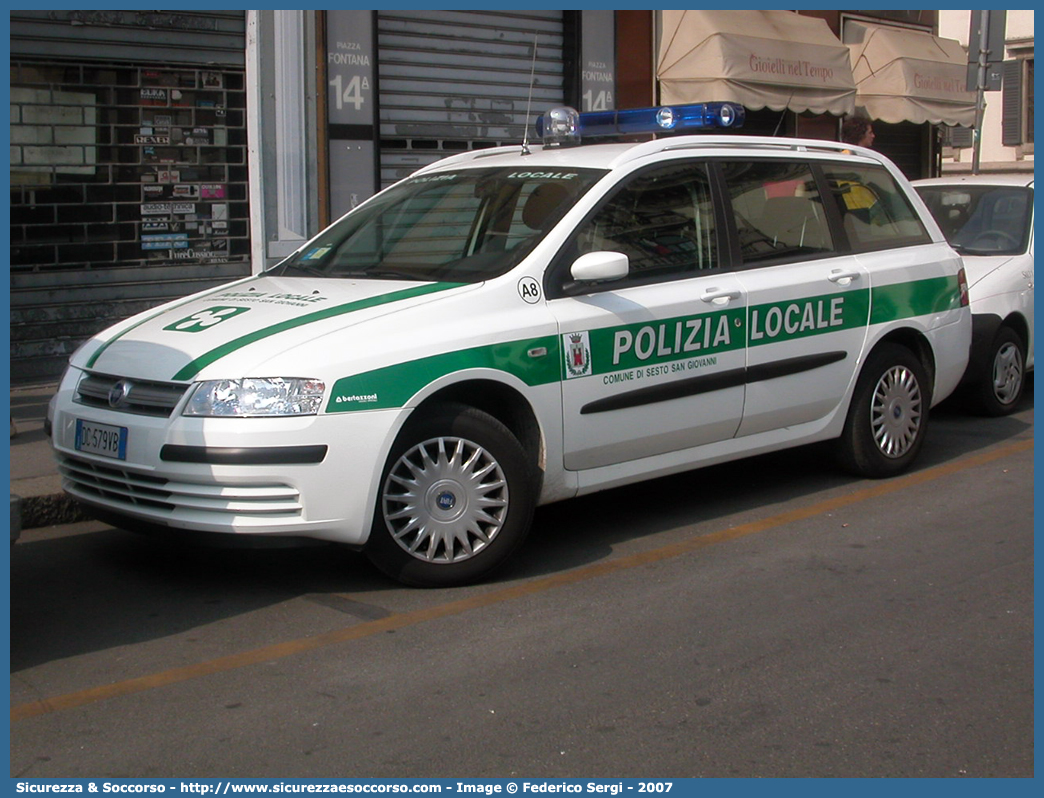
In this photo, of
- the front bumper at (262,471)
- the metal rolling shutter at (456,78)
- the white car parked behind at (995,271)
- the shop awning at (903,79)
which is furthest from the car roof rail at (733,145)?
the shop awning at (903,79)

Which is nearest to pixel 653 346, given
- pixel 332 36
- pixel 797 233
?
pixel 797 233

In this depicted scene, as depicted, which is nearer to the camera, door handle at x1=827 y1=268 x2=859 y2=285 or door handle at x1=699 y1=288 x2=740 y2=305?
door handle at x1=699 y1=288 x2=740 y2=305

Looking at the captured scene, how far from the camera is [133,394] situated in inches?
194

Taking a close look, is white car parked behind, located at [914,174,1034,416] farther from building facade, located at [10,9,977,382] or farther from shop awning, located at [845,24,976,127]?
shop awning, located at [845,24,976,127]

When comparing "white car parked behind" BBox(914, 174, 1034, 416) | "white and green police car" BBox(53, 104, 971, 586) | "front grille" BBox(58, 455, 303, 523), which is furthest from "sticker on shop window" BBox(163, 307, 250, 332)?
"white car parked behind" BBox(914, 174, 1034, 416)

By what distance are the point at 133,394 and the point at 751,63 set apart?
9966 millimetres

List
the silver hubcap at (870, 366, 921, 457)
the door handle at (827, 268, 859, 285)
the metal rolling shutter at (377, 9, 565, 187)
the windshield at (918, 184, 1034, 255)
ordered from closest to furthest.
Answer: the door handle at (827, 268, 859, 285)
the silver hubcap at (870, 366, 921, 457)
the windshield at (918, 184, 1034, 255)
the metal rolling shutter at (377, 9, 565, 187)

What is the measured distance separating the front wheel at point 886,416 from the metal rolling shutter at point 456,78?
6.29m

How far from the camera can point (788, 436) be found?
642cm

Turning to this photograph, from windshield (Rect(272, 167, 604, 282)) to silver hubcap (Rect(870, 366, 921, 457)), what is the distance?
217 centimetres

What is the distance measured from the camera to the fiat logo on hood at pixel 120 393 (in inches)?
195

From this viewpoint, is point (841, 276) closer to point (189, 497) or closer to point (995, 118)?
point (189, 497)

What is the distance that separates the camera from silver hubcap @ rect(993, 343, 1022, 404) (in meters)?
8.77

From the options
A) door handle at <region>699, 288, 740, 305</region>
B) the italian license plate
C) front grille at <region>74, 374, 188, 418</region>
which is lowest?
the italian license plate
